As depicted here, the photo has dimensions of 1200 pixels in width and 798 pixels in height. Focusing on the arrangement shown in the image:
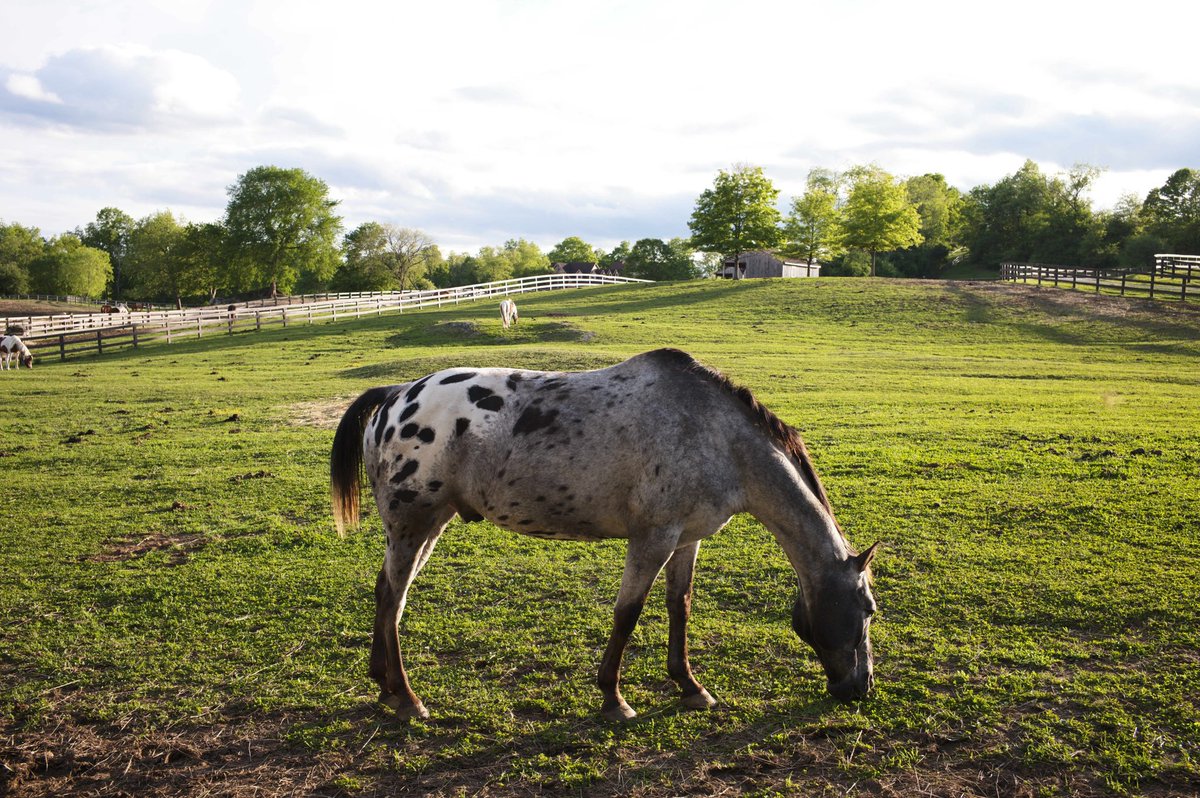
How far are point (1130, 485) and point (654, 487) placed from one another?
829 cm

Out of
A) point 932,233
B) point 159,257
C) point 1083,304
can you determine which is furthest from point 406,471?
point 932,233

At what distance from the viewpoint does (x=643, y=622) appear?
652 centimetres

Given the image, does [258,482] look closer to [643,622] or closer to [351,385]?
[643,622]

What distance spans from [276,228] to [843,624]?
7178 cm

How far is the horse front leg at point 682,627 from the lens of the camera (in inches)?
207

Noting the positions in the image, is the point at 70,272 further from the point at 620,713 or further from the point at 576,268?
the point at 620,713

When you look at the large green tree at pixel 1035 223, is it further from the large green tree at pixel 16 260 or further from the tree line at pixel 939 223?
the large green tree at pixel 16 260

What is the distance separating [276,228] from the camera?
224 ft

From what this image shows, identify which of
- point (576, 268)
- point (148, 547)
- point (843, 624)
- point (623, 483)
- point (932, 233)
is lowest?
point (148, 547)

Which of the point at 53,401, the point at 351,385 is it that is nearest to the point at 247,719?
the point at 351,385

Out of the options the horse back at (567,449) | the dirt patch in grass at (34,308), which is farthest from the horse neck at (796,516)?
the dirt patch in grass at (34,308)

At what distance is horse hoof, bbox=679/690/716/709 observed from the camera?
5223mm

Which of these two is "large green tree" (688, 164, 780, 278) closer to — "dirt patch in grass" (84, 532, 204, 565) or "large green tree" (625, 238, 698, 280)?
"large green tree" (625, 238, 698, 280)

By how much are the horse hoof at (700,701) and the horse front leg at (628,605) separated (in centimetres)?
40
